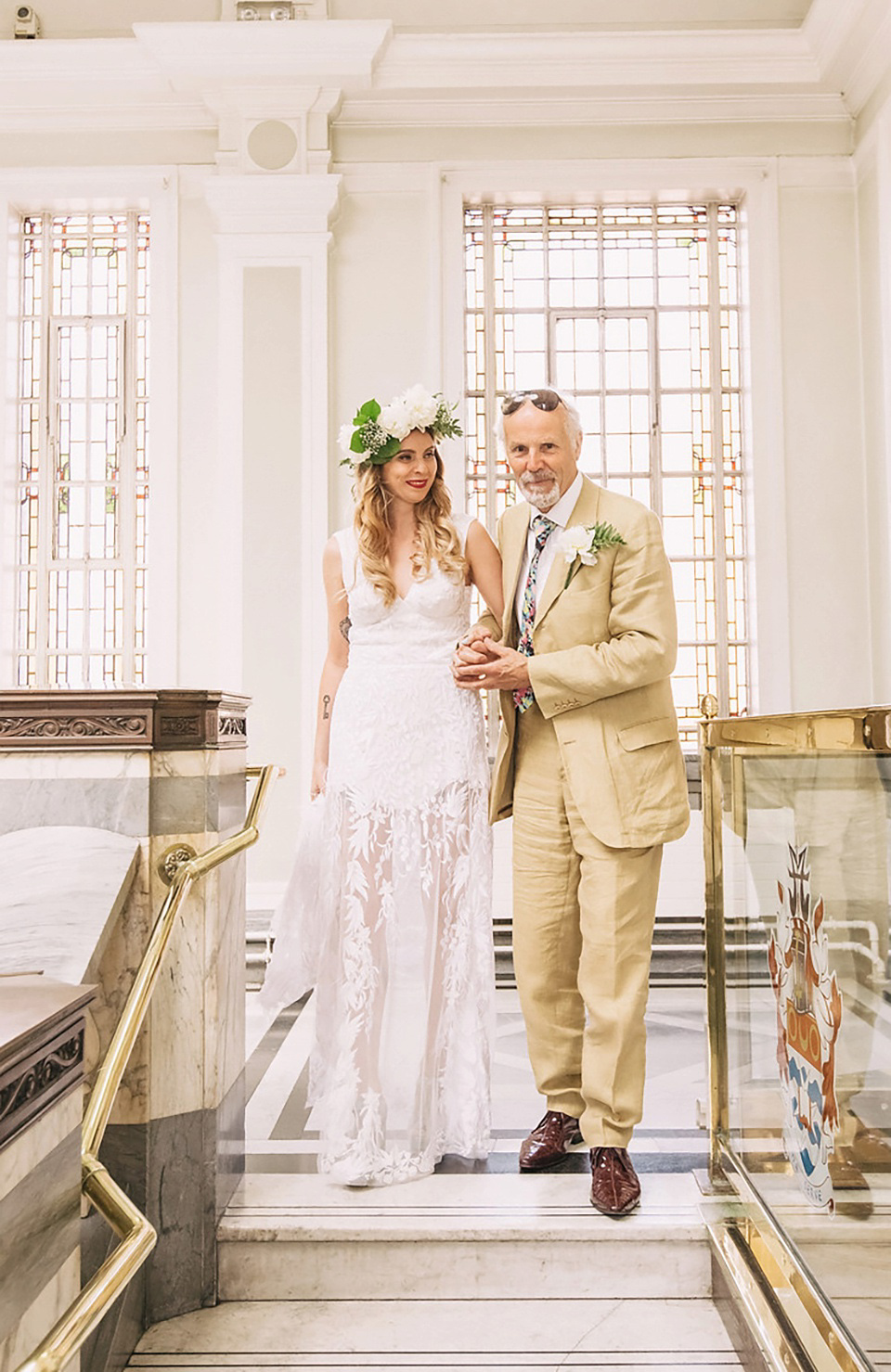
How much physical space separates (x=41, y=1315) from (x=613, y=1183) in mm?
1773

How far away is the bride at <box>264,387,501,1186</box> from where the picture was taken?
3.01 meters

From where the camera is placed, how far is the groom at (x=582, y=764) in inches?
113

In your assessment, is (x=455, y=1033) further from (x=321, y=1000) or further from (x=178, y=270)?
(x=178, y=270)

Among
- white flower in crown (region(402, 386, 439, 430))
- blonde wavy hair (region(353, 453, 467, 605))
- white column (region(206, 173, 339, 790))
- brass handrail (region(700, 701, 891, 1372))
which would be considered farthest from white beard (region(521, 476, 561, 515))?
white column (region(206, 173, 339, 790))

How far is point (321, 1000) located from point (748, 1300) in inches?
53.4

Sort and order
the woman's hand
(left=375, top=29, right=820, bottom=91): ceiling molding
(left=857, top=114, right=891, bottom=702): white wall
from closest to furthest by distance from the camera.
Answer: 1. the woman's hand
2. (left=857, top=114, right=891, bottom=702): white wall
3. (left=375, top=29, right=820, bottom=91): ceiling molding

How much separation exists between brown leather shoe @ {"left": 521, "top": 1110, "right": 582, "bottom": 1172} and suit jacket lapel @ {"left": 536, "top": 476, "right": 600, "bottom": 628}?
1.41 metres

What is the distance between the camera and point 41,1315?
1.35m

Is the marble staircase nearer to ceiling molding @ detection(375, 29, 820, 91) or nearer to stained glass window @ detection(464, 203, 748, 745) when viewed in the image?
stained glass window @ detection(464, 203, 748, 745)

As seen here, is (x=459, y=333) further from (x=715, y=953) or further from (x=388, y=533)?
(x=715, y=953)

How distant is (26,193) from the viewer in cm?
695

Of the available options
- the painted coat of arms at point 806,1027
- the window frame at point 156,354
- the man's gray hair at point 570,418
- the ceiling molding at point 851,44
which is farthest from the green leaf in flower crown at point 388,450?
the ceiling molding at point 851,44

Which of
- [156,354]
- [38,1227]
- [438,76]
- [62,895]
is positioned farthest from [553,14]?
[38,1227]

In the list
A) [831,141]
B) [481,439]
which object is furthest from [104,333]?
[831,141]
